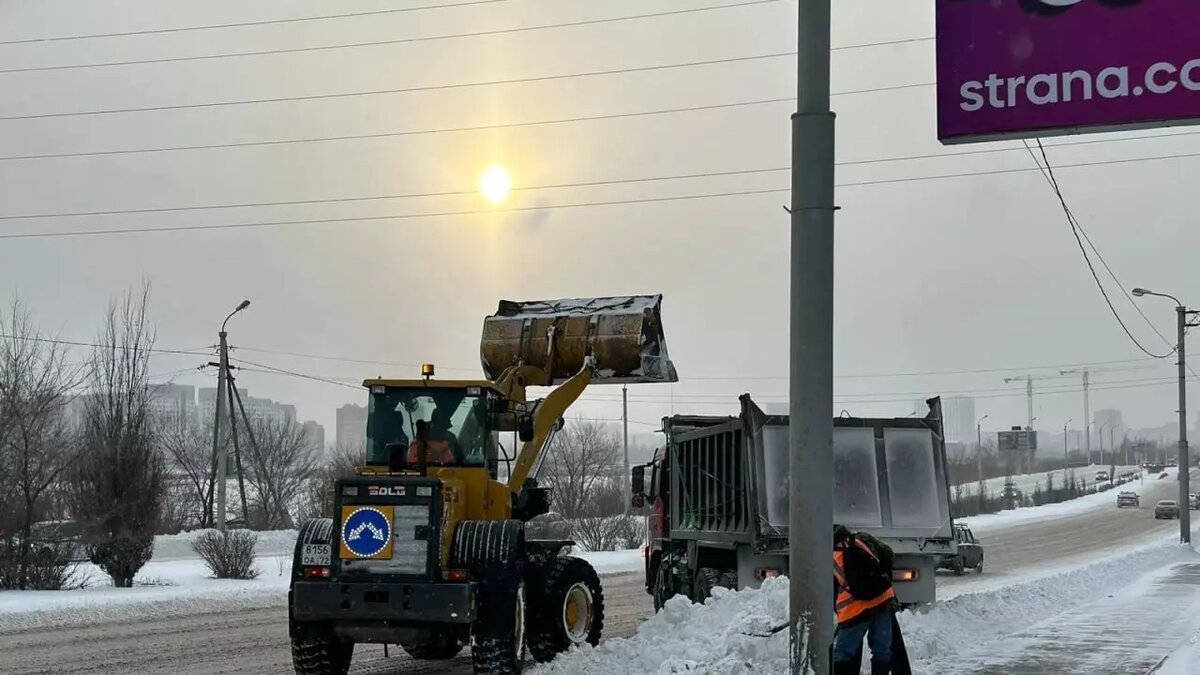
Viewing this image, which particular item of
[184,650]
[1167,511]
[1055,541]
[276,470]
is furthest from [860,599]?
[1167,511]

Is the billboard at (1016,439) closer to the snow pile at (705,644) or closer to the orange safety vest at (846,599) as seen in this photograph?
the snow pile at (705,644)

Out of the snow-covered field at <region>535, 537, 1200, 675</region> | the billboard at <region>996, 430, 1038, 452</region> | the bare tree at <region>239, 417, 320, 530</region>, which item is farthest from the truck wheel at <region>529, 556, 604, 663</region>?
the billboard at <region>996, 430, 1038, 452</region>

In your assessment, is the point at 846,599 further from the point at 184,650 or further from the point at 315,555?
the point at 184,650

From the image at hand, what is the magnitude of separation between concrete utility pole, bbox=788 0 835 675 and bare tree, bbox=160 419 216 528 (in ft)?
118

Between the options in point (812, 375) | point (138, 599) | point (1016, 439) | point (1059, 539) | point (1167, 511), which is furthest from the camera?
point (1016, 439)

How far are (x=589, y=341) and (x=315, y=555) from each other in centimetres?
494

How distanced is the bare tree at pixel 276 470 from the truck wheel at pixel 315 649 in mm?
36760

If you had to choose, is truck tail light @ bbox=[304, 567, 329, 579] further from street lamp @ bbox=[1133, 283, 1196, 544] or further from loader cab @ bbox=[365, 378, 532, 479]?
street lamp @ bbox=[1133, 283, 1196, 544]

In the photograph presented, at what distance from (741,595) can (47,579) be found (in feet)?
54.0

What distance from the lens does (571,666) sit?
10781 mm

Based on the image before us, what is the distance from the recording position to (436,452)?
1193cm

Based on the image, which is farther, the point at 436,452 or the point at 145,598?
the point at 145,598

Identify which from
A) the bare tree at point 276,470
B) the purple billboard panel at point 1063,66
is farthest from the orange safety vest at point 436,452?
the bare tree at point 276,470

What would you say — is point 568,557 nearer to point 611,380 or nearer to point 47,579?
point 611,380
